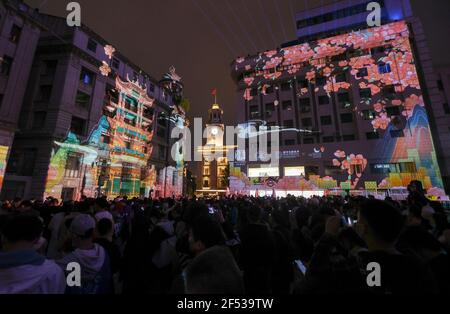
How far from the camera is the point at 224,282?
1.53 m

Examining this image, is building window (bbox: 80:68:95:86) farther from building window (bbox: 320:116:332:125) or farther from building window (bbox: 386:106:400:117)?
building window (bbox: 386:106:400:117)

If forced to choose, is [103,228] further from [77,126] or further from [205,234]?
[77,126]

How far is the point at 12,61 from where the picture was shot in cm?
1923

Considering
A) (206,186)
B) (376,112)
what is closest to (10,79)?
(376,112)

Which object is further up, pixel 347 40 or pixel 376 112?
pixel 347 40

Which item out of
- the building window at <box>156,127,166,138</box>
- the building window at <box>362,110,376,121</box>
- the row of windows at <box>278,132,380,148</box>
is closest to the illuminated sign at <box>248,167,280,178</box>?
the row of windows at <box>278,132,380,148</box>

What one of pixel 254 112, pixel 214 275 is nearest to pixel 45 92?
pixel 254 112

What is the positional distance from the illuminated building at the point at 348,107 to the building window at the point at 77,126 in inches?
833

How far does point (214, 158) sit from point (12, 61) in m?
59.4

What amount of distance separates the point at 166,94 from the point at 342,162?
1284 inches

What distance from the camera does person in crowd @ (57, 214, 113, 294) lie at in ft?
8.20

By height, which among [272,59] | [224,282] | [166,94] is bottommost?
[224,282]

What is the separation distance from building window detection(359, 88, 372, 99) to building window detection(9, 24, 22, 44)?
135ft
